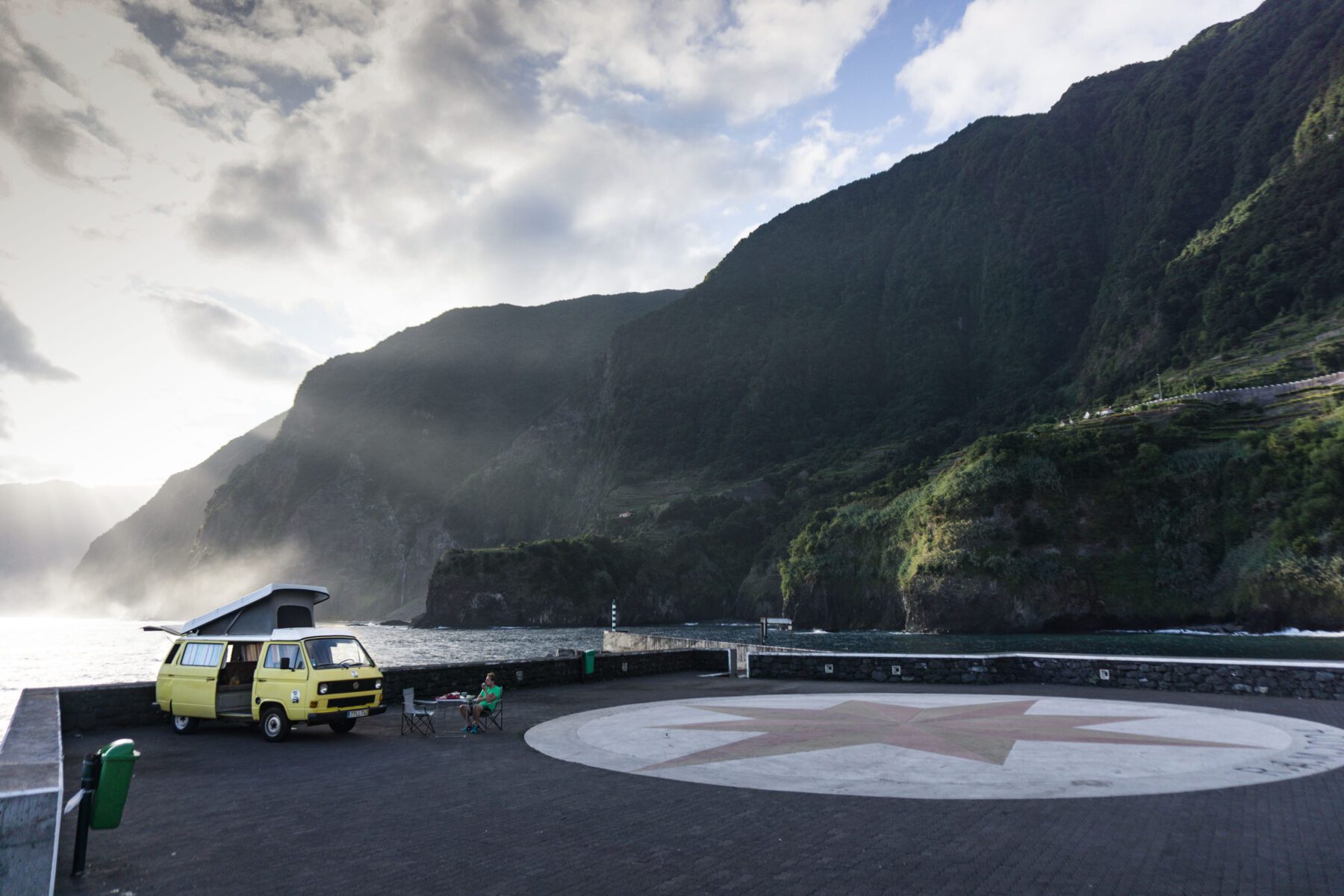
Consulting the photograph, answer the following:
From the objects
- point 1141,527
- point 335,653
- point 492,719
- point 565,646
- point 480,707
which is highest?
point 1141,527

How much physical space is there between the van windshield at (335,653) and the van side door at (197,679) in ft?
6.50

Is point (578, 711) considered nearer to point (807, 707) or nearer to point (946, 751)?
point (807, 707)

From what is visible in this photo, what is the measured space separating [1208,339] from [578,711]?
507 ft

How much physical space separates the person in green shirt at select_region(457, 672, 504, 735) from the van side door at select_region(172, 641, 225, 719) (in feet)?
16.1

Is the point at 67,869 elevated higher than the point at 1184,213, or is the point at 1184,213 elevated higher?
the point at 1184,213

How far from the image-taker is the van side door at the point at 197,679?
50.7 feet

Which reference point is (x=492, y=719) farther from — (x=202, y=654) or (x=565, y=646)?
(x=565, y=646)

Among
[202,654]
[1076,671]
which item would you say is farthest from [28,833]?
[1076,671]

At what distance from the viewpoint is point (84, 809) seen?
23.4 feet

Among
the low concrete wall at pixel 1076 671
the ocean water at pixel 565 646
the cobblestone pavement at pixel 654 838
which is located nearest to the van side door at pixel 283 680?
the cobblestone pavement at pixel 654 838

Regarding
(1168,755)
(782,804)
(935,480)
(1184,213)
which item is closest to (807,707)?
(1168,755)

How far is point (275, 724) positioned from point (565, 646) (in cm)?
8900

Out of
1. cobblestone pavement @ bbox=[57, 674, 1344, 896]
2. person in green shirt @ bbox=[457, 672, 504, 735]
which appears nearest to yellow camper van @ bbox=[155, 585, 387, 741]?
person in green shirt @ bbox=[457, 672, 504, 735]

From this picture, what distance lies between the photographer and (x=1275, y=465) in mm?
84500
